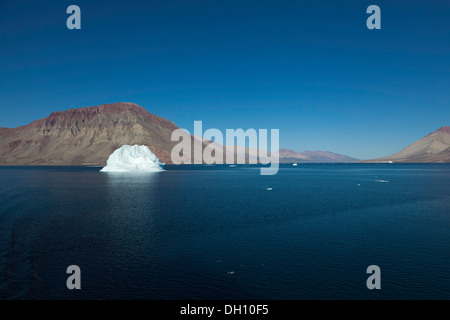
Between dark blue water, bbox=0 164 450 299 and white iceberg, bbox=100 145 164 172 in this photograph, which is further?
white iceberg, bbox=100 145 164 172

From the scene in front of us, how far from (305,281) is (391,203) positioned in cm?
3736

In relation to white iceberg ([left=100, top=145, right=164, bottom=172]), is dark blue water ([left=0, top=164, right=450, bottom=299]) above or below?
below

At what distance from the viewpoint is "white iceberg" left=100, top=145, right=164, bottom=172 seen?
466 feet

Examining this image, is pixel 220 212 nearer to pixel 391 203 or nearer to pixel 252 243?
pixel 252 243

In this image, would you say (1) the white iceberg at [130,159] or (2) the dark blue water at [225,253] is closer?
(2) the dark blue water at [225,253]

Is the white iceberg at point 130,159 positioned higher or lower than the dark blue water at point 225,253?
higher

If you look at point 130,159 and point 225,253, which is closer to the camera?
point 225,253

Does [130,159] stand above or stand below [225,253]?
above

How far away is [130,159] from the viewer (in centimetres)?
14300

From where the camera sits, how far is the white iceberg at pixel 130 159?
142 m

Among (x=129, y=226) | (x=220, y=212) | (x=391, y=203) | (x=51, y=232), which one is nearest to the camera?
(x=51, y=232)
